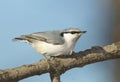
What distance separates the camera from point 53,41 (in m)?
1.25

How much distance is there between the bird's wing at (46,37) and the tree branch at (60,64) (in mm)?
51

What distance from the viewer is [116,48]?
4.27 feet

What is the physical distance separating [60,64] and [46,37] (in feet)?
0.30

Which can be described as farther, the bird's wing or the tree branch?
the bird's wing

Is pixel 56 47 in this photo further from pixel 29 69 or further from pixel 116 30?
pixel 116 30

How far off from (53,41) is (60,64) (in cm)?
8

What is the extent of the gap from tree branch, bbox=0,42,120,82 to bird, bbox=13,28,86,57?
0.02 m

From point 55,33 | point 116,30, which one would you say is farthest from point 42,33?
point 116,30

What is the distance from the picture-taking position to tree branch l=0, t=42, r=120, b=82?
111 centimetres

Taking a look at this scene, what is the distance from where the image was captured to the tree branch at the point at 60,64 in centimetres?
111

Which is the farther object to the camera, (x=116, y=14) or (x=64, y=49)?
(x=116, y=14)

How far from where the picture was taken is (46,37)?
1246mm

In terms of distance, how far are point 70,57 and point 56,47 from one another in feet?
0.15

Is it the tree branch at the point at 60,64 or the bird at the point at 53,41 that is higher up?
the bird at the point at 53,41
